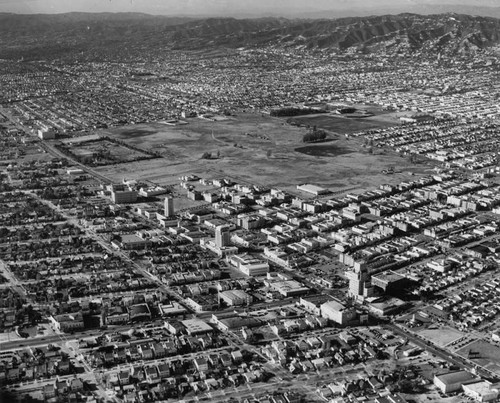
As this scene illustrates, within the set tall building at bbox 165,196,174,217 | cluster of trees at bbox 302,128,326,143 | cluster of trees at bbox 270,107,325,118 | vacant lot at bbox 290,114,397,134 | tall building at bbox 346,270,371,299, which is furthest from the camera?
cluster of trees at bbox 270,107,325,118

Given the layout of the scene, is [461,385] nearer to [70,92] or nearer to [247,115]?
[247,115]

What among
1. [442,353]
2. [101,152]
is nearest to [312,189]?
[101,152]

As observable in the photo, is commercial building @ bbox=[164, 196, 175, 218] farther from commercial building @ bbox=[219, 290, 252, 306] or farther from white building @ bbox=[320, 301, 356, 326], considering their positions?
white building @ bbox=[320, 301, 356, 326]

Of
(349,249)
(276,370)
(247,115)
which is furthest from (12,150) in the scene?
(276,370)

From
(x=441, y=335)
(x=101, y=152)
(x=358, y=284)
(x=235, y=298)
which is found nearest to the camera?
(x=441, y=335)

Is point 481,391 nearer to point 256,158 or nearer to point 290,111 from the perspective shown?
point 256,158

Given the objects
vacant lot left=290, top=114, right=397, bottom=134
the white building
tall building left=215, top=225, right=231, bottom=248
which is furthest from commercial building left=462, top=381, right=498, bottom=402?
vacant lot left=290, top=114, right=397, bottom=134

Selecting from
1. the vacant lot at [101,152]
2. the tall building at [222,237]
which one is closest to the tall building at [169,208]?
the tall building at [222,237]

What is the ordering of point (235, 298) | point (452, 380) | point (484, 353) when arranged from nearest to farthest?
point (452, 380)
point (484, 353)
point (235, 298)
